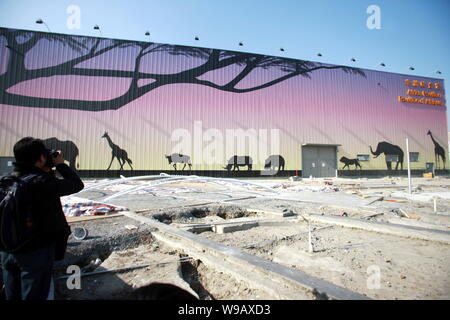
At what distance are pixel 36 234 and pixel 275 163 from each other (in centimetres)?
2036

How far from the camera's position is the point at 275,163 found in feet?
69.4

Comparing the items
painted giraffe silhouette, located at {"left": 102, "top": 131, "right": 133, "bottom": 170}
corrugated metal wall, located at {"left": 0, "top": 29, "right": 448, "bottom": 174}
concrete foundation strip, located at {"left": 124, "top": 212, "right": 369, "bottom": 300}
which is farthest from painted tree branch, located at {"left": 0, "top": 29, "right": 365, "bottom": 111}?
concrete foundation strip, located at {"left": 124, "top": 212, "right": 369, "bottom": 300}

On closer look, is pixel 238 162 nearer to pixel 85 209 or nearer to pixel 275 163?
pixel 275 163

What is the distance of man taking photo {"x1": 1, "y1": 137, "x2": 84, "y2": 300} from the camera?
163cm

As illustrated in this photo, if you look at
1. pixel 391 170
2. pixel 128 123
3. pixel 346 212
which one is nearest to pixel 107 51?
pixel 128 123

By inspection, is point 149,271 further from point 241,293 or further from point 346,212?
point 346,212

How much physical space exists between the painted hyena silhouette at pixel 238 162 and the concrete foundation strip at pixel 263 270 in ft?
53.8

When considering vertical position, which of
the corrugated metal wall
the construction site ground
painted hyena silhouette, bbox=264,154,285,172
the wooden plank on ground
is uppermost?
the corrugated metal wall

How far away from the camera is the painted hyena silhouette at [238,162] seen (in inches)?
792

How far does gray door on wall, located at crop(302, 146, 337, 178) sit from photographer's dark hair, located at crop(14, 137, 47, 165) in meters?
22.5

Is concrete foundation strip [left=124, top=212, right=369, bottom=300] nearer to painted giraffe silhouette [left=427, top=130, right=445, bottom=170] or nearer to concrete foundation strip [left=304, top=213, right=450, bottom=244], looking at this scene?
concrete foundation strip [left=304, top=213, right=450, bottom=244]

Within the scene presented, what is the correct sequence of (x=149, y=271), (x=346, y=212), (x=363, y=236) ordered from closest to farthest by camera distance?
(x=149, y=271) < (x=363, y=236) < (x=346, y=212)

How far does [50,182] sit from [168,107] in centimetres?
1905
